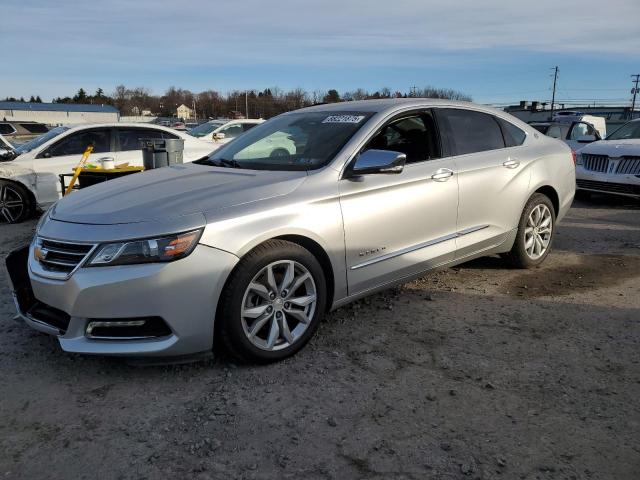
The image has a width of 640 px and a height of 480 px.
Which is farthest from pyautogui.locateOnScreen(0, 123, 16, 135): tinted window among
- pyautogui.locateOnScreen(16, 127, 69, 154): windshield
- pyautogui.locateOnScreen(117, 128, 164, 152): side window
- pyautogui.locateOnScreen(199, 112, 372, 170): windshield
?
Result: pyautogui.locateOnScreen(199, 112, 372, 170): windshield

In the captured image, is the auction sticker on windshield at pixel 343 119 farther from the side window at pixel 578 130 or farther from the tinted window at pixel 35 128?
the tinted window at pixel 35 128

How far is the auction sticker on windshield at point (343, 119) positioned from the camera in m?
4.05

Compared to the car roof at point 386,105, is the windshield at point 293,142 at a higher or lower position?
lower

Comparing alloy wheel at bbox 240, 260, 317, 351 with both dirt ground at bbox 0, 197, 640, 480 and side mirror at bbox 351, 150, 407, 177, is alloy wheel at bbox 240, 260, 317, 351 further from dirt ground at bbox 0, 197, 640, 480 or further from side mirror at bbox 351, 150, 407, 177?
side mirror at bbox 351, 150, 407, 177

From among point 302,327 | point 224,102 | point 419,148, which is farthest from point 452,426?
point 224,102

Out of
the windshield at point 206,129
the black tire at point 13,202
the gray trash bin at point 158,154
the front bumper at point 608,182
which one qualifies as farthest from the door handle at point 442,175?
the windshield at point 206,129

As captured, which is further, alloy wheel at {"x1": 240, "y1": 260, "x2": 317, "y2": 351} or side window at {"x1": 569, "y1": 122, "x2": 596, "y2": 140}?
side window at {"x1": 569, "y1": 122, "x2": 596, "y2": 140}

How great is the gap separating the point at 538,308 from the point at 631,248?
2.83 m

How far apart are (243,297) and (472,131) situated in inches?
108

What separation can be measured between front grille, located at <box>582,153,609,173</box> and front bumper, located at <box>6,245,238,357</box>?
8539 millimetres

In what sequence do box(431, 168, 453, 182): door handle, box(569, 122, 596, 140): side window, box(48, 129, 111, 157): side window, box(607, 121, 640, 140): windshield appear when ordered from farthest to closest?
box(569, 122, 596, 140): side window < box(607, 121, 640, 140): windshield < box(48, 129, 111, 157): side window < box(431, 168, 453, 182): door handle

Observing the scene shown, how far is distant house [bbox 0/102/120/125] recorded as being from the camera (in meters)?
76.6

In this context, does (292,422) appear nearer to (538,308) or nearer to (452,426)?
(452,426)

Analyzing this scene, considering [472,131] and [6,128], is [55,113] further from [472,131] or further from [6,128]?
[472,131]
